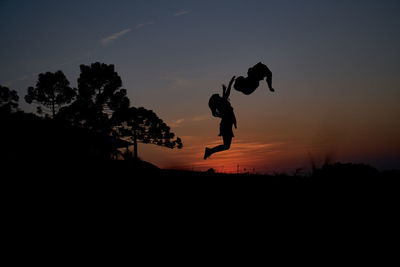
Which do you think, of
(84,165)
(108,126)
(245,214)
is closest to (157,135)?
(108,126)

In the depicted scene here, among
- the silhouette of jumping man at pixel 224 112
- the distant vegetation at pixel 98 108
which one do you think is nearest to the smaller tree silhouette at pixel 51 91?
the distant vegetation at pixel 98 108

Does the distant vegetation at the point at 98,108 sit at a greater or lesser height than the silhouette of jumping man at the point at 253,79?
greater

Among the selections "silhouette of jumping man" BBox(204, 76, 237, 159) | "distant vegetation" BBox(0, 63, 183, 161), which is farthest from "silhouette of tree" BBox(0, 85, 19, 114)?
"silhouette of jumping man" BBox(204, 76, 237, 159)

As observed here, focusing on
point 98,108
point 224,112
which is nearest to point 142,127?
point 98,108

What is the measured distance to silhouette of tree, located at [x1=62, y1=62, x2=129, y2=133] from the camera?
30.7m

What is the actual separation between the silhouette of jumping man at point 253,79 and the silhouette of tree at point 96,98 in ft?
91.9

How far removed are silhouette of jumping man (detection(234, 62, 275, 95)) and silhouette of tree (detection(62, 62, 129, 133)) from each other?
28019 mm

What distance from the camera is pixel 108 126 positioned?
31844 mm

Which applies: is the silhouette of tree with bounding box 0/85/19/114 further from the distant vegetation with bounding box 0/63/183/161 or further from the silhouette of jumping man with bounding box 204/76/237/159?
the silhouette of jumping man with bounding box 204/76/237/159

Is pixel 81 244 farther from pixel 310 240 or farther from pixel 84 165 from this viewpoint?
pixel 84 165

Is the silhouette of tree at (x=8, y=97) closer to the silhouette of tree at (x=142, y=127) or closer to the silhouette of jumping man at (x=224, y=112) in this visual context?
the silhouette of tree at (x=142, y=127)

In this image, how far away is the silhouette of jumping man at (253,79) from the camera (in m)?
5.42

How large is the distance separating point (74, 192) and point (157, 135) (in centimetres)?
3077

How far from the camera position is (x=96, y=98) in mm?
31422
